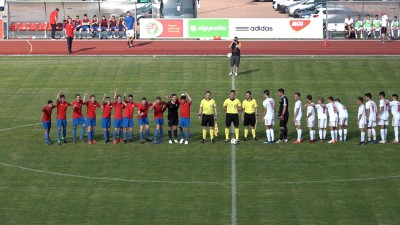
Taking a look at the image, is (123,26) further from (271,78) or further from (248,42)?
(271,78)

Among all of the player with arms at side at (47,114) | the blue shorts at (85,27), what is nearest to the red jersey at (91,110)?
the player with arms at side at (47,114)

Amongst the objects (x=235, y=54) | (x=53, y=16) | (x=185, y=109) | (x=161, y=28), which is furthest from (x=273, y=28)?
(x=185, y=109)

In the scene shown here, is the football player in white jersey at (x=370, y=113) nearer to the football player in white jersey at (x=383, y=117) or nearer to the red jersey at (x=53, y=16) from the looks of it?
the football player in white jersey at (x=383, y=117)

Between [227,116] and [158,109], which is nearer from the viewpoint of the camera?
[158,109]

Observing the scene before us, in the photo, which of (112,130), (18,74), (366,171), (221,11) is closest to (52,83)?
(18,74)

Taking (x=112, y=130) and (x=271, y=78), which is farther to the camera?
(x=271, y=78)

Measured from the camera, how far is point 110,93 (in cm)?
4981

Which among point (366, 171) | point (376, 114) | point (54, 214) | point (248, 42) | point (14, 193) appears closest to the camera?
point (54, 214)

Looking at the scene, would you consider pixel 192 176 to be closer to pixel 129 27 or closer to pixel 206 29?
pixel 129 27

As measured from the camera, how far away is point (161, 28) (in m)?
64.7

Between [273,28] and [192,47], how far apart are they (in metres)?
5.94

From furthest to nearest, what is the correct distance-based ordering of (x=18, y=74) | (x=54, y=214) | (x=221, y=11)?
(x=221, y=11), (x=18, y=74), (x=54, y=214)

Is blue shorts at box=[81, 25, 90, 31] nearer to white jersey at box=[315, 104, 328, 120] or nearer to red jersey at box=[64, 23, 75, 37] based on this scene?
red jersey at box=[64, 23, 75, 37]

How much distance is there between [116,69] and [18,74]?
494 centimetres
